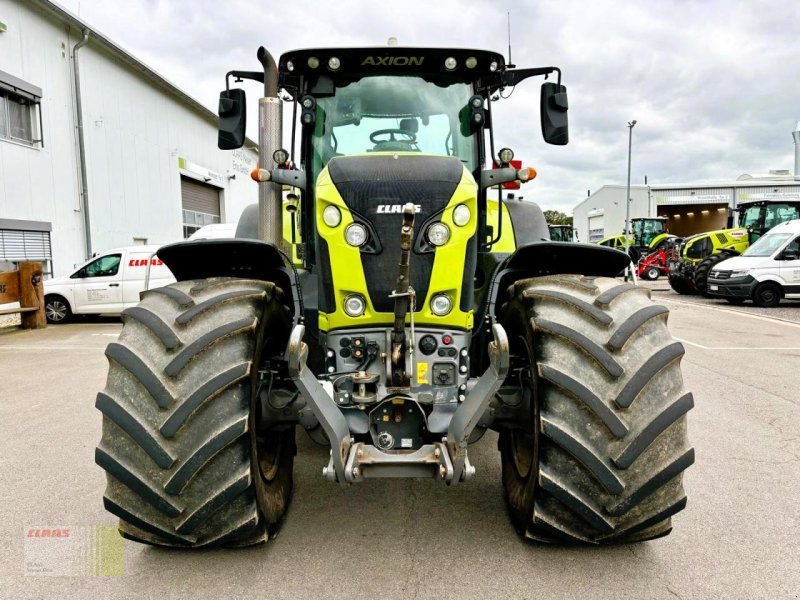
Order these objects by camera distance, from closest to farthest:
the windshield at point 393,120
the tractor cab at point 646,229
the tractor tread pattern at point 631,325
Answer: the tractor tread pattern at point 631,325
the windshield at point 393,120
the tractor cab at point 646,229

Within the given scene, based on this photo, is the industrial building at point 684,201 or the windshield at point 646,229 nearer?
the windshield at point 646,229

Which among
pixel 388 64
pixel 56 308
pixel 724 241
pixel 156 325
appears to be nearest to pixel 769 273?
pixel 724 241

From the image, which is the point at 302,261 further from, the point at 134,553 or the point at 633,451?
the point at 633,451

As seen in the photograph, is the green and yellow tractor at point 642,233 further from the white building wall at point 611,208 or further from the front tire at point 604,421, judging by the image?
the front tire at point 604,421

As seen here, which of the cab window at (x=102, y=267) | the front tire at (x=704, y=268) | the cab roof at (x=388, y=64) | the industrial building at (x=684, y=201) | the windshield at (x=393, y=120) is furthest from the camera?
the industrial building at (x=684, y=201)

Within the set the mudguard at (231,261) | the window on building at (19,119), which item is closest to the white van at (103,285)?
the window on building at (19,119)

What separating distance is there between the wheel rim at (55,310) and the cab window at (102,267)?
2.52 feet

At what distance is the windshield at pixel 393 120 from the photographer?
327 cm

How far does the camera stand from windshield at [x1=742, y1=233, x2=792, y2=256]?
14692 mm

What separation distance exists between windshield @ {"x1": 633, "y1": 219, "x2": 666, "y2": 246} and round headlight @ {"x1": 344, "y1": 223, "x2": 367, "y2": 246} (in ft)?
99.9

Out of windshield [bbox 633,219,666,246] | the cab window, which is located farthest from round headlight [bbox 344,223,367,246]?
windshield [bbox 633,219,666,246]

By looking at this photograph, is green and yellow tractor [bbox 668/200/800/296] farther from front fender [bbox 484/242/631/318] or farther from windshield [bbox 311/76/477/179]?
windshield [bbox 311/76/477/179]

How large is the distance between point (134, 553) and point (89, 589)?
285 millimetres

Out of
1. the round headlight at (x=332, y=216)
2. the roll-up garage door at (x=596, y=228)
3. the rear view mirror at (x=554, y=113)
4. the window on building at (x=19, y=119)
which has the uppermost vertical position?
the window on building at (x=19, y=119)
